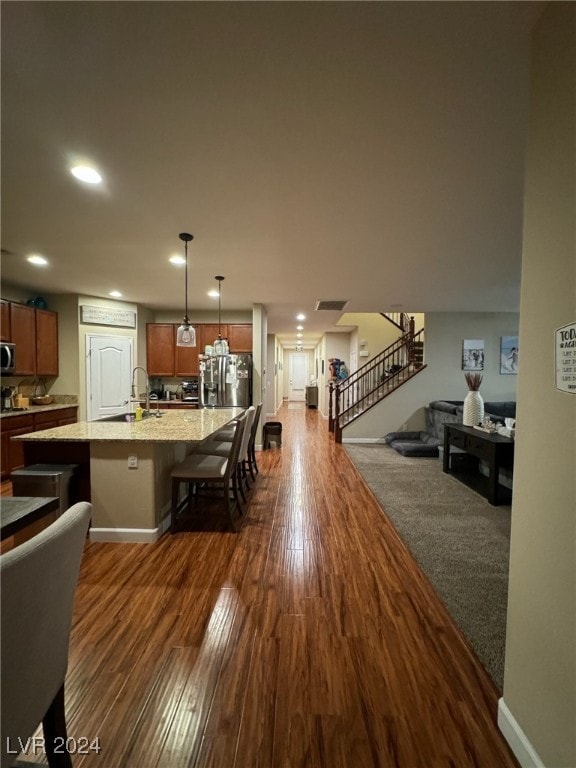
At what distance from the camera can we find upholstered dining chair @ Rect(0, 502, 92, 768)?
0.68 metres

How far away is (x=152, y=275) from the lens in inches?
161

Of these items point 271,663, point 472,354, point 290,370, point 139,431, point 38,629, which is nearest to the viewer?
point 38,629

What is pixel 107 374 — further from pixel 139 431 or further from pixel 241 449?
pixel 241 449

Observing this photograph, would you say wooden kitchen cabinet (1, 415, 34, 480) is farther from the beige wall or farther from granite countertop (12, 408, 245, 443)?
the beige wall

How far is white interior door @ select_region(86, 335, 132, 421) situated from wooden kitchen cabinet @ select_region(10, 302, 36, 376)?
2.51ft

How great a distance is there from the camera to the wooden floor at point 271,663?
115 cm

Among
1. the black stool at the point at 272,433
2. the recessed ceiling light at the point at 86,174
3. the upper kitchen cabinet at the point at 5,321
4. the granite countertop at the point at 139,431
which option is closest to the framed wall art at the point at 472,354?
the black stool at the point at 272,433

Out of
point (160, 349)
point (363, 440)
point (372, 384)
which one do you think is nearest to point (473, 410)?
point (363, 440)

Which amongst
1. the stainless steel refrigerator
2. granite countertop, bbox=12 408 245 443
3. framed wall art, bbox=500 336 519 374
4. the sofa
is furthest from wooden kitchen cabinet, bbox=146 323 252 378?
framed wall art, bbox=500 336 519 374

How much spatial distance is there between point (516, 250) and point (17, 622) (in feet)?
13.9

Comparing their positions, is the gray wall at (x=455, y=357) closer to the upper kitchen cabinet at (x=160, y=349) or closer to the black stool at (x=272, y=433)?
the black stool at (x=272, y=433)

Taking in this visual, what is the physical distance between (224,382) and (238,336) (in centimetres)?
105

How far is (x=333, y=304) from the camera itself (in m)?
5.49

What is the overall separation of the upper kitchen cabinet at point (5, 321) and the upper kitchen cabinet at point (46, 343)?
53 centimetres
